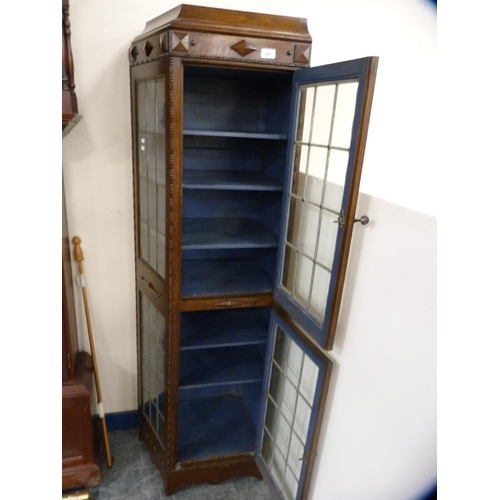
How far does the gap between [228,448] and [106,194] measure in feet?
4.94

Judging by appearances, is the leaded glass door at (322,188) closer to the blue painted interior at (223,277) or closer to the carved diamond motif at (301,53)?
the carved diamond motif at (301,53)

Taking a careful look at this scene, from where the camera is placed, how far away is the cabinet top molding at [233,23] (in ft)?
4.60

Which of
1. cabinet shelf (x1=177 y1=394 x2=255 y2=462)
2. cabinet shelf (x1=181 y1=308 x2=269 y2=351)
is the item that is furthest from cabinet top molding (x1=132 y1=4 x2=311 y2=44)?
cabinet shelf (x1=177 y1=394 x2=255 y2=462)

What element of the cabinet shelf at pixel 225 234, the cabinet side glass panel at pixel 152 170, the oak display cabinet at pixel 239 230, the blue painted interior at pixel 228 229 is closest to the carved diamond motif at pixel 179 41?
the oak display cabinet at pixel 239 230

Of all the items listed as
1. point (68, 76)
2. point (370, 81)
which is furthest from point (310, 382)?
point (68, 76)

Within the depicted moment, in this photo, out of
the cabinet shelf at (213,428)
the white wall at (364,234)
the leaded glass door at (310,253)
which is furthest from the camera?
the cabinet shelf at (213,428)

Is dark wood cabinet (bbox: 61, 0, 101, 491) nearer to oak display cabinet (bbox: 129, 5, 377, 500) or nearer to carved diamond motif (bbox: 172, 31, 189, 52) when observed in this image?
oak display cabinet (bbox: 129, 5, 377, 500)

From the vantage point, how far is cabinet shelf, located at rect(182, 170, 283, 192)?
1.68 metres

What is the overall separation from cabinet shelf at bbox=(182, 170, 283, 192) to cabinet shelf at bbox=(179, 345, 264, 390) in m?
0.99

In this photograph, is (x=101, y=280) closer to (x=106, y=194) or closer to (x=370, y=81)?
(x=106, y=194)

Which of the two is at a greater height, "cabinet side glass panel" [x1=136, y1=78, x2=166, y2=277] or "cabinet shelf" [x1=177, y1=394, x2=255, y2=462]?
"cabinet side glass panel" [x1=136, y1=78, x2=166, y2=277]

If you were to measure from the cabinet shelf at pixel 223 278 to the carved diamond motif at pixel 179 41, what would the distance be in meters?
1.00

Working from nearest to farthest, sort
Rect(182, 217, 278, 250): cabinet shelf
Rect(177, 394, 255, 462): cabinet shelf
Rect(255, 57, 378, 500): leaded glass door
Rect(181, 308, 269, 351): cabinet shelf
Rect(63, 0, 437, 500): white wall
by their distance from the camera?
Rect(63, 0, 437, 500): white wall, Rect(255, 57, 378, 500): leaded glass door, Rect(182, 217, 278, 250): cabinet shelf, Rect(181, 308, 269, 351): cabinet shelf, Rect(177, 394, 255, 462): cabinet shelf

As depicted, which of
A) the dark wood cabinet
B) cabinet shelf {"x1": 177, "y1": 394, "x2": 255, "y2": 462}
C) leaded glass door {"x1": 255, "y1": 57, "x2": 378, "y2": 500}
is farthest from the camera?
cabinet shelf {"x1": 177, "y1": 394, "x2": 255, "y2": 462}
